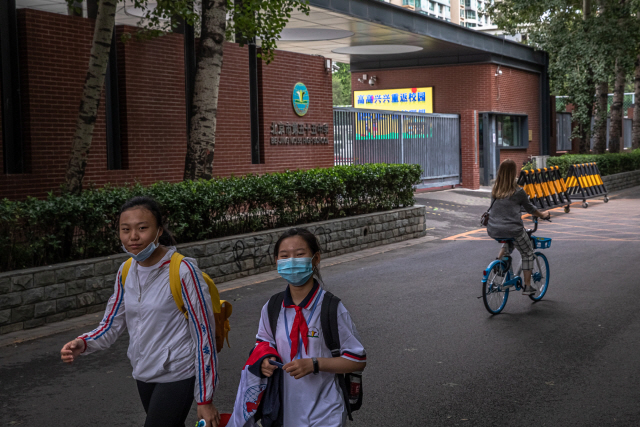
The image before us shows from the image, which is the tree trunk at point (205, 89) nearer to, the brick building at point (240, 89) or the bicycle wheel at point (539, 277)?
the brick building at point (240, 89)

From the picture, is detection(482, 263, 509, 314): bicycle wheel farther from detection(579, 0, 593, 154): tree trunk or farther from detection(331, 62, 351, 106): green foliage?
detection(331, 62, 351, 106): green foliage

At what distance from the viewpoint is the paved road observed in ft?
17.1

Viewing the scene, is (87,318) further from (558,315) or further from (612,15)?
(612,15)

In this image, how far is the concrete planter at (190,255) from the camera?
767cm

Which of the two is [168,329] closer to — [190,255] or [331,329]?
[331,329]

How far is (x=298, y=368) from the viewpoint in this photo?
114 inches

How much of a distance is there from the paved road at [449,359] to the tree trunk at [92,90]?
267cm

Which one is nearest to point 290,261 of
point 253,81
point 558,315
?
point 558,315

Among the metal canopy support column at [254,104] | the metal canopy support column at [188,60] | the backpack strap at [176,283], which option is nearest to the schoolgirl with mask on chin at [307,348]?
the backpack strap at [176,283]

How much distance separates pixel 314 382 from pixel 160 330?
2.55ft

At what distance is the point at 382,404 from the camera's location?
5.38m

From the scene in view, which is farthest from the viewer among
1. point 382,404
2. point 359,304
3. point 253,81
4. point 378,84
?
point 378,84

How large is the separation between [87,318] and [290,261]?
225 inches

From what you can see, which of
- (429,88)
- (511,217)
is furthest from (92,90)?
(429,88)
